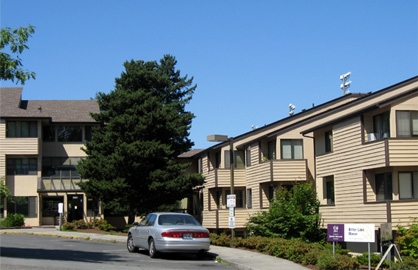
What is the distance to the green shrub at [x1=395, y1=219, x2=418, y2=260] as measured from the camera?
2398 cm

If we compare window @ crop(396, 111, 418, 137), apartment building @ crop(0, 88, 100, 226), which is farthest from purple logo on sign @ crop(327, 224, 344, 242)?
apartment building @ crop(0, 88, 100, 226)

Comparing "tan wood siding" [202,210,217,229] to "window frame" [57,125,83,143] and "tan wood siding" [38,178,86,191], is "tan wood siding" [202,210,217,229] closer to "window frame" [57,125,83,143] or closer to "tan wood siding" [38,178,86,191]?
"tan wood siding" [38,178,86,191]

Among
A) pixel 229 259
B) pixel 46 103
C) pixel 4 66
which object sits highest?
pixel 46 103

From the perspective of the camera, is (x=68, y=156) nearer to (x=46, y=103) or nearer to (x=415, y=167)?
(x=46, y=103)

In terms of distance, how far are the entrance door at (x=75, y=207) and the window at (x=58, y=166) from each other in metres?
1.91

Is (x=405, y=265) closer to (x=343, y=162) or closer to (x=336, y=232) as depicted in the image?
(x=336, y=232)

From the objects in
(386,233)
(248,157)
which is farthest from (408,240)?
(248,157)

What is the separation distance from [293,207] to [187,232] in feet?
38.8

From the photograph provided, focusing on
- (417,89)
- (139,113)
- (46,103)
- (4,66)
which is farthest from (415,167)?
(46,103)

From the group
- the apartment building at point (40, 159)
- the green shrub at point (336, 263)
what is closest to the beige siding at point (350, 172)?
the green shrub at point (336, 263)

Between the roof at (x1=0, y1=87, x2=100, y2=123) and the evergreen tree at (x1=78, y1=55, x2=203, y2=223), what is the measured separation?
7.08 meters

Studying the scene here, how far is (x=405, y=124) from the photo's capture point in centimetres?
2647

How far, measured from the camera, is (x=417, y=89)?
2639cm

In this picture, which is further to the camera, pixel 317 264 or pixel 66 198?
pixel 66 198
